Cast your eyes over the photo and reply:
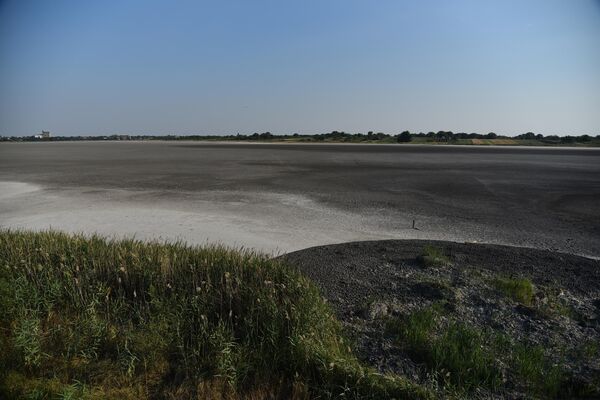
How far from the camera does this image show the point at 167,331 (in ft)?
15.2

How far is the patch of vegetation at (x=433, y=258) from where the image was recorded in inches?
288

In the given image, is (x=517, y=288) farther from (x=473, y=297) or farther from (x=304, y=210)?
(x=304, y=210)

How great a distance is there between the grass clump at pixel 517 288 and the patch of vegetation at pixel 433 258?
1008 millimetres

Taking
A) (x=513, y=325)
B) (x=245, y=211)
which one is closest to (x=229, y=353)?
(x=513, y=325)

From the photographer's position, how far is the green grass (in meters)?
3.87

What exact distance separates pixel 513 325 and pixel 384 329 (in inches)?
66.6

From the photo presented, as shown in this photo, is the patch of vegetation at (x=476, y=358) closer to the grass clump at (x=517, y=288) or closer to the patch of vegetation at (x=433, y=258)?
the grass clump at (x=517, y=288)

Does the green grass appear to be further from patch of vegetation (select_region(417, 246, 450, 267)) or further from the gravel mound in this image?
patch of vegetation (select_region(417, 246, 450, 267))

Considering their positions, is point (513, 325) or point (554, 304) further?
point (554, 304)

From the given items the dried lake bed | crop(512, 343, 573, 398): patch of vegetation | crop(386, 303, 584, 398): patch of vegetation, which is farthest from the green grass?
the dried lake bed

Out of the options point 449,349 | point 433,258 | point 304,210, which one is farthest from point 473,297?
point 304,210

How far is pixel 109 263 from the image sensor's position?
19.1 feet

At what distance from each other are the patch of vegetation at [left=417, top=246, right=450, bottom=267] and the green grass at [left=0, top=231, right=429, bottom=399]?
9.45ft

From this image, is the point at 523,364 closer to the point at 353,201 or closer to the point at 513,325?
the point at 513,325
